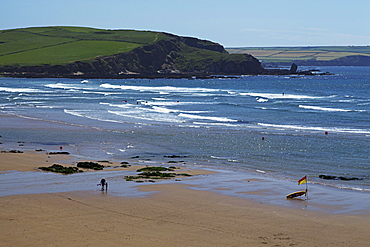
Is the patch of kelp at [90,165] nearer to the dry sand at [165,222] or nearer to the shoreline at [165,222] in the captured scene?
the shoreline at [165,222]

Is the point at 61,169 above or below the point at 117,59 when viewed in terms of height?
below

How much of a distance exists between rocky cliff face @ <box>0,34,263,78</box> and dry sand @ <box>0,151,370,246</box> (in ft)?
449

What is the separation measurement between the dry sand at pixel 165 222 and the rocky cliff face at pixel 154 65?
13684cm

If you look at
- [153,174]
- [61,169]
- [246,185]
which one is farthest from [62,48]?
[246,185]

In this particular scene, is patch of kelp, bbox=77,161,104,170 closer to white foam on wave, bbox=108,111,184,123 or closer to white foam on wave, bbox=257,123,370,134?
white foam on wave, bbox=257,123,370,134

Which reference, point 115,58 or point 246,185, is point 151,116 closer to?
point 246,185

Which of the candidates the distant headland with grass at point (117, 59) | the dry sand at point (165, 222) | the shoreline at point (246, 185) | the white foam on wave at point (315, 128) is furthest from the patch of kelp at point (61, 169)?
the distant headland with grass at point (117, 59)

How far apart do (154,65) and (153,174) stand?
149661 millimetres

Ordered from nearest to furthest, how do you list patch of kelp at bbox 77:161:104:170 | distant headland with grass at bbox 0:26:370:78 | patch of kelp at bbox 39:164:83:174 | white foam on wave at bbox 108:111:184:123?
patch of kelp at bbox 39:164:83:174 < patch of kelp at bbox 77:161:104:170 < white foam on wave at bbox 108:111:184:123 < distant headland with grass at bbox 0:26:370:78

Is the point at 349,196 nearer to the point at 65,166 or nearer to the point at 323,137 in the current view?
the point at 65,166

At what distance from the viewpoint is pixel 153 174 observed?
28.9 m

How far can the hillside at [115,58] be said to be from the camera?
159 metres

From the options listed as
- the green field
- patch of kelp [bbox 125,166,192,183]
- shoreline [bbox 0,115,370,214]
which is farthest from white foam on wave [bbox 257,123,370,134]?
the green field

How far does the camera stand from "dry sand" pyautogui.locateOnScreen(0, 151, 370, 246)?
57.6ft
